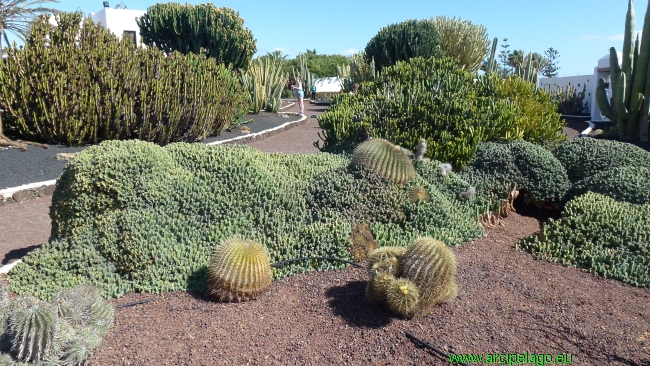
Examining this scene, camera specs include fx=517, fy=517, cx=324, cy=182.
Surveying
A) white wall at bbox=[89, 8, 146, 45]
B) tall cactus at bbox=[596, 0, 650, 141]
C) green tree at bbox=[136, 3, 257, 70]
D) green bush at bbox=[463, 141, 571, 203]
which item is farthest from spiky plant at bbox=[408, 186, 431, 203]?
white wall at bbox=[89, 8, 146, 45]

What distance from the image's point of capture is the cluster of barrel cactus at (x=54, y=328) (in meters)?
3.01

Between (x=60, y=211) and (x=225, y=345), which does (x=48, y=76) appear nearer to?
(x=60, y=211)

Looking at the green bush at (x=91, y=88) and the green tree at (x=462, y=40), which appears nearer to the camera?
the green bush at (x=91, y=88)

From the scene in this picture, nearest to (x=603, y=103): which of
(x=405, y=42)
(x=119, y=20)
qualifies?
(x=405, y=42)

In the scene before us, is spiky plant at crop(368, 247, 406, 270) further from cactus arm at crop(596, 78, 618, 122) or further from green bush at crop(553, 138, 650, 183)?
cactus arm at crop(596, 78, 618, 122)

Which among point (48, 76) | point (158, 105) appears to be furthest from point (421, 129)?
point (48, 76)

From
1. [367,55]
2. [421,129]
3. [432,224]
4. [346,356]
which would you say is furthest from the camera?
[367,55]

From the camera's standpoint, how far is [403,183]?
557cm

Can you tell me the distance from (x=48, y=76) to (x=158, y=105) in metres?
2.24

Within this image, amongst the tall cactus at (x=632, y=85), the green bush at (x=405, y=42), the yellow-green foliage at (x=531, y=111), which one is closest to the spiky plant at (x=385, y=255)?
the yellow-green foliage at (x=531, y=111)

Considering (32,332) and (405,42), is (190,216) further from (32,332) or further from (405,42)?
(405,42)

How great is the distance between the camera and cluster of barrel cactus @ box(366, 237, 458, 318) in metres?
3.74

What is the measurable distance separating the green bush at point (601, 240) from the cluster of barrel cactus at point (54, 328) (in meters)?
4.11

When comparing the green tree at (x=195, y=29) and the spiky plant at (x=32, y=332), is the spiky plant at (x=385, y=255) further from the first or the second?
the green tree at (x=195, y=29)
